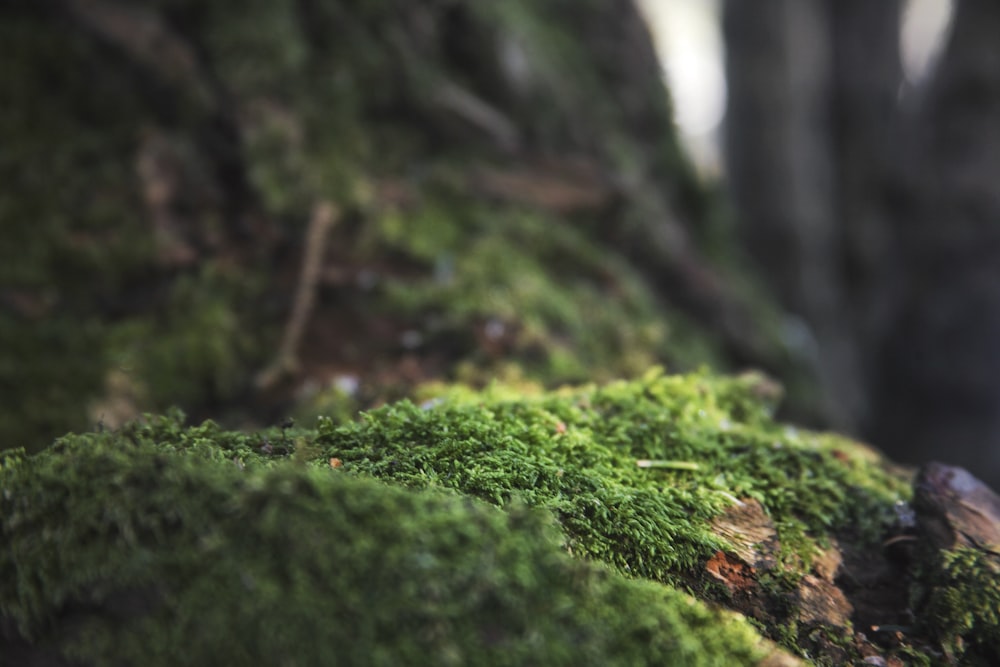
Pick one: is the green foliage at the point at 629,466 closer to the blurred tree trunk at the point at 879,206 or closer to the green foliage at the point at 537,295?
the green foliage at the point at 537,295

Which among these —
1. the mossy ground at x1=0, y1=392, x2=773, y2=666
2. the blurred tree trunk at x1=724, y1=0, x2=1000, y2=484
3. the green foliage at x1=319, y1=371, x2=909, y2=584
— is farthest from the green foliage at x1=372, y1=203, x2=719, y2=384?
the blurred tree trunk at x1=724, y1=0, x2=1000, y2=484

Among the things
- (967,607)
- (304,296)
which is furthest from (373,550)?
(304,296)

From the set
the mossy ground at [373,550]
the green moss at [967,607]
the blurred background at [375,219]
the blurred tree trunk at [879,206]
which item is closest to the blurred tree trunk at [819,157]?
the blurred tree trunk at [879,206]

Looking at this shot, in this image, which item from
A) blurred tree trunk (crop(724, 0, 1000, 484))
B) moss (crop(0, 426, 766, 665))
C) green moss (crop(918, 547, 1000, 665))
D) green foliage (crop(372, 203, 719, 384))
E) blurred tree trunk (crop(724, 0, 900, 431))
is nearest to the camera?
moss (crop(0, 426, 766, 665))

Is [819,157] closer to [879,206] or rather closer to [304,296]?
[879,206]

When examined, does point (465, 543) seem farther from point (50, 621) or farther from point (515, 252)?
point (515, 252)

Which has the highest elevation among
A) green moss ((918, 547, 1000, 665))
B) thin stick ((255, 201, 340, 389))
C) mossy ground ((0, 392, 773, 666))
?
thin stick ((255, 201, 340, 389))

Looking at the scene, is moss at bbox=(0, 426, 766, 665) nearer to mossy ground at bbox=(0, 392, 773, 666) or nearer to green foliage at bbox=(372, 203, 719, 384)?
mossy ground at bbox=(0, 392, 773, 666)
